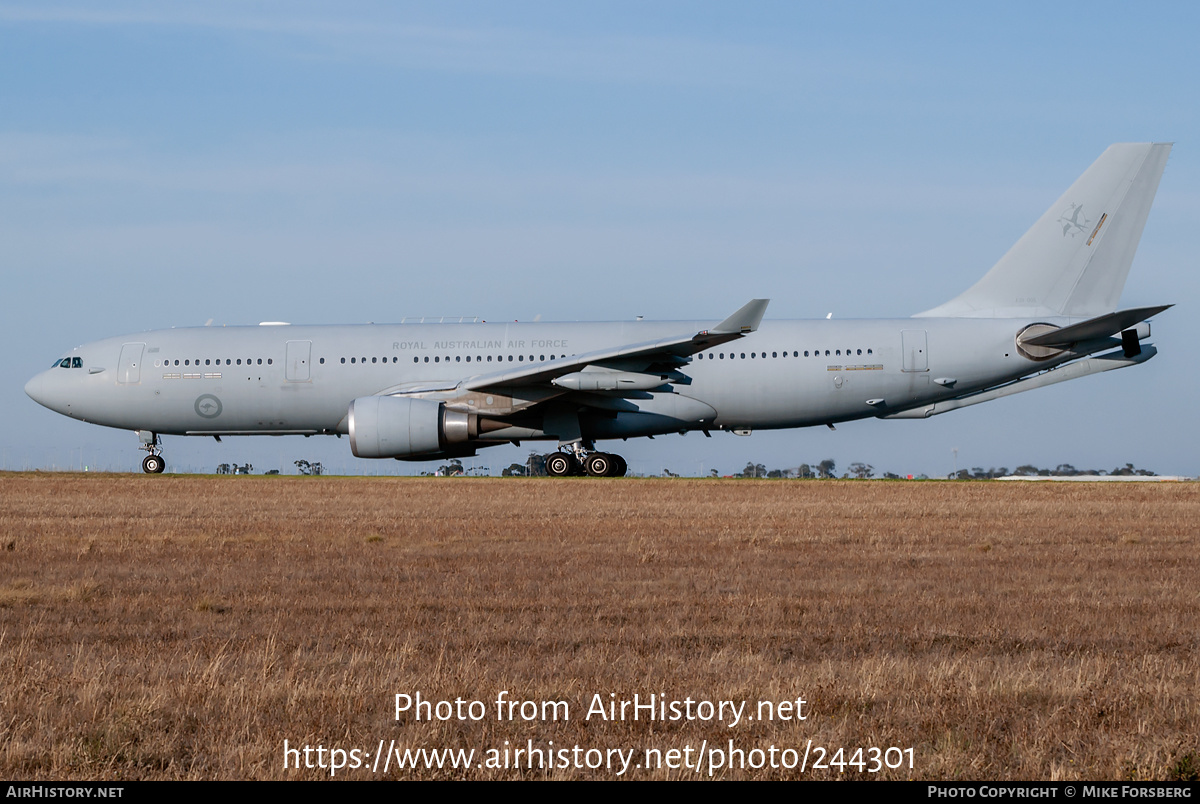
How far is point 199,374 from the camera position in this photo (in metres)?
26.9

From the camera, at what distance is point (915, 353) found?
24984 millimetres

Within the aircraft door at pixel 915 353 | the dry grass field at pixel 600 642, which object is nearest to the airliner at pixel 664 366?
the aircraft door at pixel 915 353

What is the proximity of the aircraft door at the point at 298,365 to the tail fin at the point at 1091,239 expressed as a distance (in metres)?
15.2

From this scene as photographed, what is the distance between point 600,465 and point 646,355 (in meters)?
3.20

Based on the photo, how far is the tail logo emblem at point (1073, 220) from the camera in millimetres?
25375

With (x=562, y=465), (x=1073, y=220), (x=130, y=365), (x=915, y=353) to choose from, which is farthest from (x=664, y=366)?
(x=130, y=365)

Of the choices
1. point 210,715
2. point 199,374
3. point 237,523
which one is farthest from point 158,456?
point 210,715

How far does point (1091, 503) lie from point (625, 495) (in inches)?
268

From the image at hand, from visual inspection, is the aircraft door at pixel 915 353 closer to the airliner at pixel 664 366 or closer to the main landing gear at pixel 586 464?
the airliner at pixel 664 366

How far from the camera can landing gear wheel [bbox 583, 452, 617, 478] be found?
25.7 meters

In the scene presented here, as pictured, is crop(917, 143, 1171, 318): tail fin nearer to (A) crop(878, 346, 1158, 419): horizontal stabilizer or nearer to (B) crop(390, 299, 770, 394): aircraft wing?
(A) crop(878, 346, 1158, 419): horizontal stabilizer

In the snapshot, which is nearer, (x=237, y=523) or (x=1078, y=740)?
(x=1078, y=740)

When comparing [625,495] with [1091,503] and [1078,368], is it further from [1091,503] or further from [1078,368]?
[1078,368]

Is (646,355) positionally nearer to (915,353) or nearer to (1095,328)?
(915,353)
